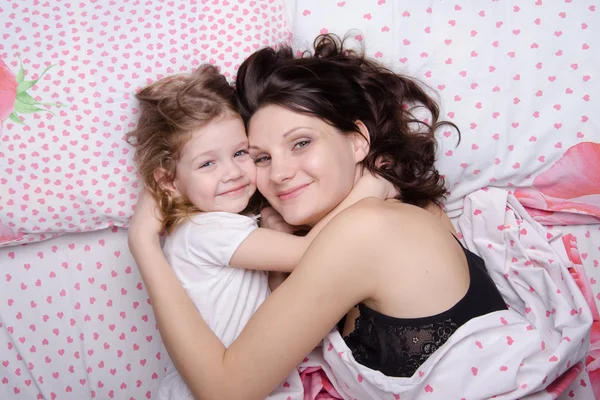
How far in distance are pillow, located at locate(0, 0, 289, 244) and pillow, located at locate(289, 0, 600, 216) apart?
40 centimetres

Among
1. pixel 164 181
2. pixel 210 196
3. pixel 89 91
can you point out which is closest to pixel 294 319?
pixel 210 196

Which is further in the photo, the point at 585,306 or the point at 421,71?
the point at 421,71

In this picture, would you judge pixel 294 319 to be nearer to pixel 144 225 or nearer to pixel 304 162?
pixel 304 162

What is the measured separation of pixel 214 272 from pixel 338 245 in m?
0.39

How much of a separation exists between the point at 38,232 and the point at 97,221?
0.53 feet

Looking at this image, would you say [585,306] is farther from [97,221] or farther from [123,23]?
[123,23]

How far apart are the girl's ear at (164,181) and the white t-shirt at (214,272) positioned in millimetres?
110

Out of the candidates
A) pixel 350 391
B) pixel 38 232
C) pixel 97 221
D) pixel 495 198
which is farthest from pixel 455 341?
pixel 38 232

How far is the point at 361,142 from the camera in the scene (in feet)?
4.65

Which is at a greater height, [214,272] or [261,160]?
[261,160]

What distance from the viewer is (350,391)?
1269mm

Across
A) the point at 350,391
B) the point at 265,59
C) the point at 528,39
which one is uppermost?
the point at 528,39

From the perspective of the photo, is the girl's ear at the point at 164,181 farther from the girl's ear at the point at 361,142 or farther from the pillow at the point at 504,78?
the pillow at the point at 504,78

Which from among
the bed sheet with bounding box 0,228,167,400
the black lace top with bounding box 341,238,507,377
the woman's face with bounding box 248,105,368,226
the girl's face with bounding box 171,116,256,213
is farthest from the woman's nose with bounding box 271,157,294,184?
the bed sheet with bounding box 0,228,167,400
